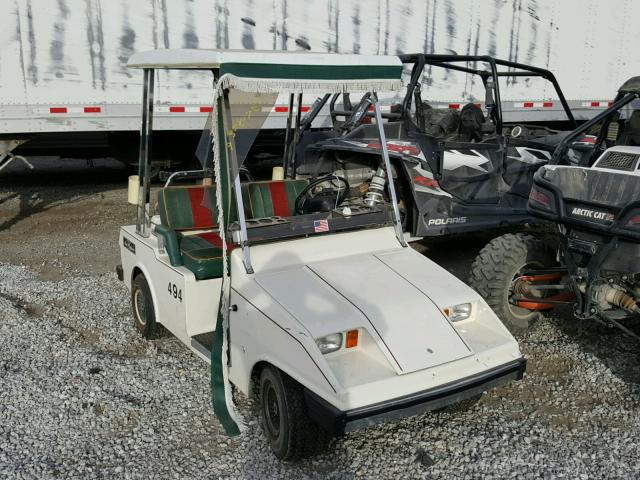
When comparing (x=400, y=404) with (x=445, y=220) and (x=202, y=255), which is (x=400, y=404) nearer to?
(x=202, y=255)

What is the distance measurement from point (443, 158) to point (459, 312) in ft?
8.48

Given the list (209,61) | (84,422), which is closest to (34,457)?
(84,422)

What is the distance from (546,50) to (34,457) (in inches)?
351

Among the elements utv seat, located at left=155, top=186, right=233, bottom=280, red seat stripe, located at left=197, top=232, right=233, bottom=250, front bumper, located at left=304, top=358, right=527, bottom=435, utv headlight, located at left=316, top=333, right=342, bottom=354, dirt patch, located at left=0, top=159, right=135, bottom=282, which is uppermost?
utv seat, located at left=155, top=186, right=233, bottom=280

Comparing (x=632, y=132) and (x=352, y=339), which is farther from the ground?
(x=632, y=132)

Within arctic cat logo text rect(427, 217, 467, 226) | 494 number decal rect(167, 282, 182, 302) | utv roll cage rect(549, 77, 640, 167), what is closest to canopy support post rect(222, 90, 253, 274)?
494 number decal rect(167, 282, 182, 302)

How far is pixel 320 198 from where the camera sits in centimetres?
432

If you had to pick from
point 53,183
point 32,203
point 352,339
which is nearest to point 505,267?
point 352,339

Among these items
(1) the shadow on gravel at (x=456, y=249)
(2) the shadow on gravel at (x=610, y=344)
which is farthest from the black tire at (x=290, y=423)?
(1) the shadow on gravel at (x=456, y=249)

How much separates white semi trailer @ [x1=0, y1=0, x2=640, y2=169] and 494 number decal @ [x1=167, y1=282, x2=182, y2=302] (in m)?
3.59

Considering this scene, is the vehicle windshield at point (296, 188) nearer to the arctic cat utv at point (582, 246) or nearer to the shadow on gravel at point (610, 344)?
the arctic cat utv at point (582, 246)

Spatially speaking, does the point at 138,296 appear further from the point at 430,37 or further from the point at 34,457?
the point at 430,37

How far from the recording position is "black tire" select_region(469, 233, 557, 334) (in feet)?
14.8

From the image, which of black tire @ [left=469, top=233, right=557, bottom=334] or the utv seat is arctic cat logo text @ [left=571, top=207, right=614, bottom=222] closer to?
black tire @ [left=469, top=233, right=557, bottom=334]
